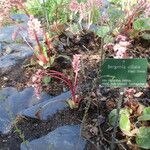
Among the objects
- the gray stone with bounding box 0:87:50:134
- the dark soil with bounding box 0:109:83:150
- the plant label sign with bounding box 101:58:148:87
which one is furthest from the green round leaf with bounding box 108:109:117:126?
the gray stone with bounding box 0:87:50:134

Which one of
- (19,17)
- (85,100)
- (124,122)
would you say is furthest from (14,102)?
(19,17)

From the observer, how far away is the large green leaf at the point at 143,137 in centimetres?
286

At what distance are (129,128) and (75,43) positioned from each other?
65.8 inches

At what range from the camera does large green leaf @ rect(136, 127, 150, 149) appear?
2.86m

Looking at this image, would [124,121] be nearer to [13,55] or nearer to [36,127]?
[36,127]

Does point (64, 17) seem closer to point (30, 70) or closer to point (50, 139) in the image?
point (30, 70)

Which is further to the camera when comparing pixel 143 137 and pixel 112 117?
pixel 112 117

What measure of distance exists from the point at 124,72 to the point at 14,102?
1548 mm

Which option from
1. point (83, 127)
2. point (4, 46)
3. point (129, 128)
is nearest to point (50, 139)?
point (83, 127)

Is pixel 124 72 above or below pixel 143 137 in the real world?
above

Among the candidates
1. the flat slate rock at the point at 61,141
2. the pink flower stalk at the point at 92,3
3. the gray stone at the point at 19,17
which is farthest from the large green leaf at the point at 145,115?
the gray stone at the point at 19,17

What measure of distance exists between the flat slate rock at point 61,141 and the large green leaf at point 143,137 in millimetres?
413

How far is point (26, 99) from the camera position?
12.7 feet

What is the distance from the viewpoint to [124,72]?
2.59 metres
